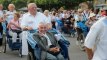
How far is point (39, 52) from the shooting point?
7.48 meters

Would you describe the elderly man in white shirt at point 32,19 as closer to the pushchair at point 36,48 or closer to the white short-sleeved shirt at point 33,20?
the white short-sleeved shirt at point 33,20

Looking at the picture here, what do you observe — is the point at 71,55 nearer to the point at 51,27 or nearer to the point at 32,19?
the point at 32,19

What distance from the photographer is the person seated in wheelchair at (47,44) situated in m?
7.34

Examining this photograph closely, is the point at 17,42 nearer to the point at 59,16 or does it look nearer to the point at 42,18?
the point at 42,18

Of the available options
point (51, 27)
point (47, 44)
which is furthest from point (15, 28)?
point (47, 44)

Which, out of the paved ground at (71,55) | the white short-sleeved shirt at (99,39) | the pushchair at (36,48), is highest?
the white short-sleeved shirt at (99,39)

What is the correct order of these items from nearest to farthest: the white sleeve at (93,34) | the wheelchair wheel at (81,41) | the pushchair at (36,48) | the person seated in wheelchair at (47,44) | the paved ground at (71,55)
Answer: the white sleeve at (93,34)
the person seated in wheelchair at (47,44)
the pushchair at (36,48)
the paved ground at (71,55)
the wheelchair wheel at (81,41)

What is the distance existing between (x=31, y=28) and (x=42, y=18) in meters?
0.44

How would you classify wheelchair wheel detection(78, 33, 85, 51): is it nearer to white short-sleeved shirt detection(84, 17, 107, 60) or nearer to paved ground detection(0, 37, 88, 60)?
paved ground detection(0, 37, 88, 60)

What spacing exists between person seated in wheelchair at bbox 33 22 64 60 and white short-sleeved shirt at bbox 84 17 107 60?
3227 mm

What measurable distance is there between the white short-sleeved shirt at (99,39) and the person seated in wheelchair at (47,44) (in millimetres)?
3227

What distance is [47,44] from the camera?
7.59 metres

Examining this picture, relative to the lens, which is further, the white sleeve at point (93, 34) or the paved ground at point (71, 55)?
the paved ground at point (71, 55)

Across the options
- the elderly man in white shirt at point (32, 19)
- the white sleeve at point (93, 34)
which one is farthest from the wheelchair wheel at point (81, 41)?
the white sleeve at point (93, 34)
